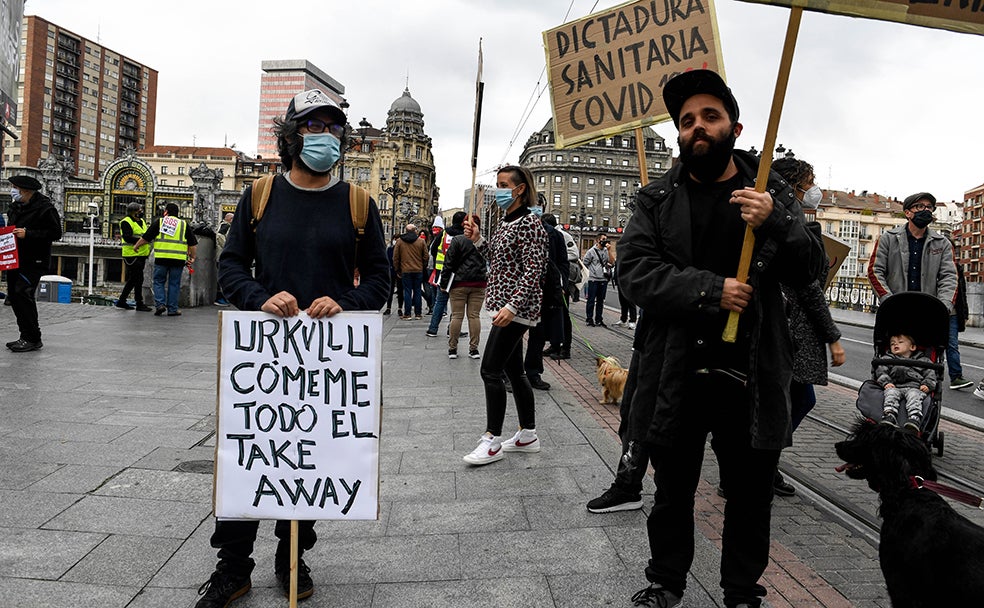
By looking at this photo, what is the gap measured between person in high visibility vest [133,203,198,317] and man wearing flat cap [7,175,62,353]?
169 inches

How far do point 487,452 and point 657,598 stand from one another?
6.97ft

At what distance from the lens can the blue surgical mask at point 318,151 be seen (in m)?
2.96

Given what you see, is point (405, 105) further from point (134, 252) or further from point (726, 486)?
point (726, 486)

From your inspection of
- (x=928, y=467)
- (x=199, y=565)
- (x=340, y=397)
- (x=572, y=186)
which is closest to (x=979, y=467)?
(x=928, y=467)

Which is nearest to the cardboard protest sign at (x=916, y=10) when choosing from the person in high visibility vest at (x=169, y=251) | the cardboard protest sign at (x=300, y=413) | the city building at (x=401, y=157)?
the cardboard protest sign at (x=300, y=413)

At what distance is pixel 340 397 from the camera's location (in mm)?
2803

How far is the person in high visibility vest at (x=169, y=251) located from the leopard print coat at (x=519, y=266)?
9.31 metres

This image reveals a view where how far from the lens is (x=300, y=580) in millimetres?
2895

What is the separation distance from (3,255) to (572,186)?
113 metres

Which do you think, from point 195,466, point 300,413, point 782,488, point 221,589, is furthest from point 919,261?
point 221,589

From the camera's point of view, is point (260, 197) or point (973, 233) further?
point (973, 233)

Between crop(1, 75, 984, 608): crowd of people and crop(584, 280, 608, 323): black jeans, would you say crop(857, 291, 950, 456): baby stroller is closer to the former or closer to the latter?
crop(1, 75, 984, 608): crowd of people

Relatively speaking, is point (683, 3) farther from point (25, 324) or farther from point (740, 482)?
point (25, 324)

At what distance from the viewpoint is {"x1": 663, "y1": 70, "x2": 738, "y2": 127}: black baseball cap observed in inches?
104
